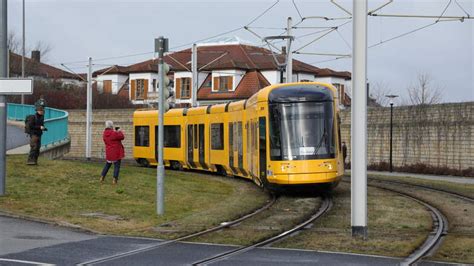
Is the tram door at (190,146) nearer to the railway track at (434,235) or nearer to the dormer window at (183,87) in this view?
the railway track at (434,235)

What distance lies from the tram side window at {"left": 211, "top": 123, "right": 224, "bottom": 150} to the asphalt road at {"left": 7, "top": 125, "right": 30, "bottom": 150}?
28.5ft

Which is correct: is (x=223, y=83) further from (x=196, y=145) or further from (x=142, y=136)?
(x=196, y=145)

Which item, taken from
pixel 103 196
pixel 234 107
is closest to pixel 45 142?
pixel 234 107

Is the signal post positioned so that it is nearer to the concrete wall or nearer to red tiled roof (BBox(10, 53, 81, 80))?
the concrete wall

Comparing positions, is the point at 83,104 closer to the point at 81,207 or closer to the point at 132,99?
the point at 132,99

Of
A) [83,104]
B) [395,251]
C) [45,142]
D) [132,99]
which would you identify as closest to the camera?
[395,251]

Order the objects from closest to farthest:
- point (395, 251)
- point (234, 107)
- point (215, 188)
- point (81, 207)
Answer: point (395, 251), point (81, 207), point (215, 188), point (234, 107)

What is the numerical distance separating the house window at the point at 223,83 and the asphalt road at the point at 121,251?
6316 centimetres

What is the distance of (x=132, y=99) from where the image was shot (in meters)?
83.7

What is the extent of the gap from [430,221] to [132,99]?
71706 mm

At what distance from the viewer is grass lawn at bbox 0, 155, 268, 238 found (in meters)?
13.7

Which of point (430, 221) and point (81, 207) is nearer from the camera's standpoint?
point (430, 221)

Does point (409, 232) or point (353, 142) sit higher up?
point (353, 142)

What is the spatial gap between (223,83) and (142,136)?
39171mm
